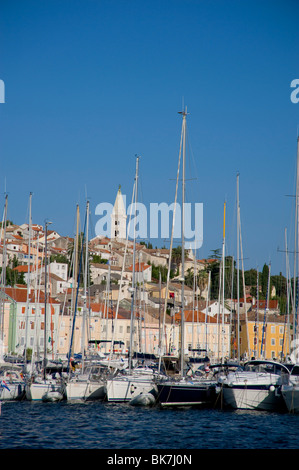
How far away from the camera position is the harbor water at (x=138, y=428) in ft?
82.9

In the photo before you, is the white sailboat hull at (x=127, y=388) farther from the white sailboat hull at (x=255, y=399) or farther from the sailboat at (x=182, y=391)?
the white sailboat hull at (x=255, y=399)

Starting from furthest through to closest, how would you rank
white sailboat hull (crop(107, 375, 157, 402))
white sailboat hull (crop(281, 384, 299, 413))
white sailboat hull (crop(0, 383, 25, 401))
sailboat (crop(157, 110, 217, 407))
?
white sailboat hull (crop(0, 383, 25, 401)), white sailboat hull (crop(107, 375, 157, 402)), sailboat (crop(157, 110, 217, 407)), white sailboat hull (crop(281, 384, 299, 413))

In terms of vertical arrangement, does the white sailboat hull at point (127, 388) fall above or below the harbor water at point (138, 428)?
above

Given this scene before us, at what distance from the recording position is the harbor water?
82.9 feet

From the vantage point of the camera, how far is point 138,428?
2897 centimetres

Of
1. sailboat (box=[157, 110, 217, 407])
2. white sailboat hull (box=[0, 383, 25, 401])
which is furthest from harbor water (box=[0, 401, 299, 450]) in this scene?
white sailboat hull (box=[0, 383, 25, 401])

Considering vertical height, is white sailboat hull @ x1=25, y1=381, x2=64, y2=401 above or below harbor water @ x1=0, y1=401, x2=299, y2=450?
above

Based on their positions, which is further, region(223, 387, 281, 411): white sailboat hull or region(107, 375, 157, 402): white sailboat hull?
region(107, 375, 157, 402): white sailboat hull

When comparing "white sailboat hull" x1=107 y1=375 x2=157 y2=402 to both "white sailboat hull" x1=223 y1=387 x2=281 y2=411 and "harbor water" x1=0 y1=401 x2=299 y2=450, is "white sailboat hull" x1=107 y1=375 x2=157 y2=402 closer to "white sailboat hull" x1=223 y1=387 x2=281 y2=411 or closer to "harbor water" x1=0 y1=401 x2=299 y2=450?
"harbor water" x1=0 y1=401 x2=299 y2=450

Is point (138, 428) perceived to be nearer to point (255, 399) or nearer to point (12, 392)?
point (255, 399)

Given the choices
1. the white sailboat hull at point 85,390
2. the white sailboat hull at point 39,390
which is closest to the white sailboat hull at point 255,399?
the white sailboat hull at point 85,390
